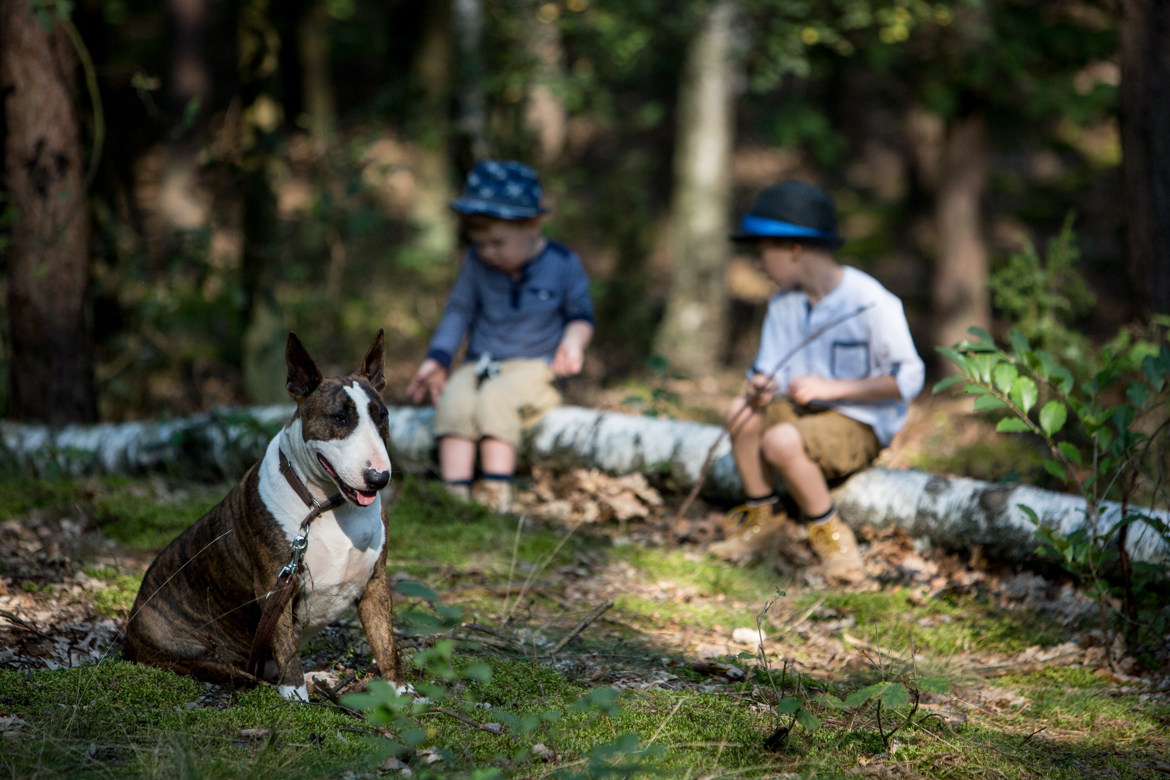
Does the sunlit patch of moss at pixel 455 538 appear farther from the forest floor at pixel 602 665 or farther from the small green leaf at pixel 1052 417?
the small green leaf at pixel 1052 417

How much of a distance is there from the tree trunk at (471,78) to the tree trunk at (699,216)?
2.70 metres

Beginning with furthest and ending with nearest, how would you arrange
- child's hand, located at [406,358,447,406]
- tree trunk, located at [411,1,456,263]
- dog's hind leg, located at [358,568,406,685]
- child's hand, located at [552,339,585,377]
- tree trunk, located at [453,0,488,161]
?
1. tree trunk, located at [411,1,456,263]
2. tree trunk, located at [453,0,488,161]
3. child's hand, located at [552,339,585,377]
4. child's hand, located at [406,358,447,406]
5. dog's hind leg, located at [358,568,406,685]

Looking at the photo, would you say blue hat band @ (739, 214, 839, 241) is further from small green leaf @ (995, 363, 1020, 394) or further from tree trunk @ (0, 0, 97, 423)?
tree trunk @ (0, 0, 97, 423)

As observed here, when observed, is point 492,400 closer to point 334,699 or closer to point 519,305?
point 519,305

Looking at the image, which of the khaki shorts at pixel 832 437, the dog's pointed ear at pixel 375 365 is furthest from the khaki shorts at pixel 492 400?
the dog's pointed ear at pixel 375 365

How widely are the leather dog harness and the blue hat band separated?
284 centimetres

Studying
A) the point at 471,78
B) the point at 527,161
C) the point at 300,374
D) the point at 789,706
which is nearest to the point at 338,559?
the point at 300,374

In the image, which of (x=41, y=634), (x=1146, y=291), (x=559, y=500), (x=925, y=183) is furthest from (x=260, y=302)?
(x=925, y=183)

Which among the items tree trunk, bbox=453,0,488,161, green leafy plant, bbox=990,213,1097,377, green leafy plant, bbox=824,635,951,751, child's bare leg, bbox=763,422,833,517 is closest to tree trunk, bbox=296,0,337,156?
tree trunk, bbox=453,0,488,161

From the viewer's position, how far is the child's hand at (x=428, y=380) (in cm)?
551

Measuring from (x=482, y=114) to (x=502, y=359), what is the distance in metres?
4.87

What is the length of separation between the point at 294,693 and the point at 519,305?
10.6 ft

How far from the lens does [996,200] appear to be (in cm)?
1906

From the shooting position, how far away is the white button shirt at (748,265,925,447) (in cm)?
491
